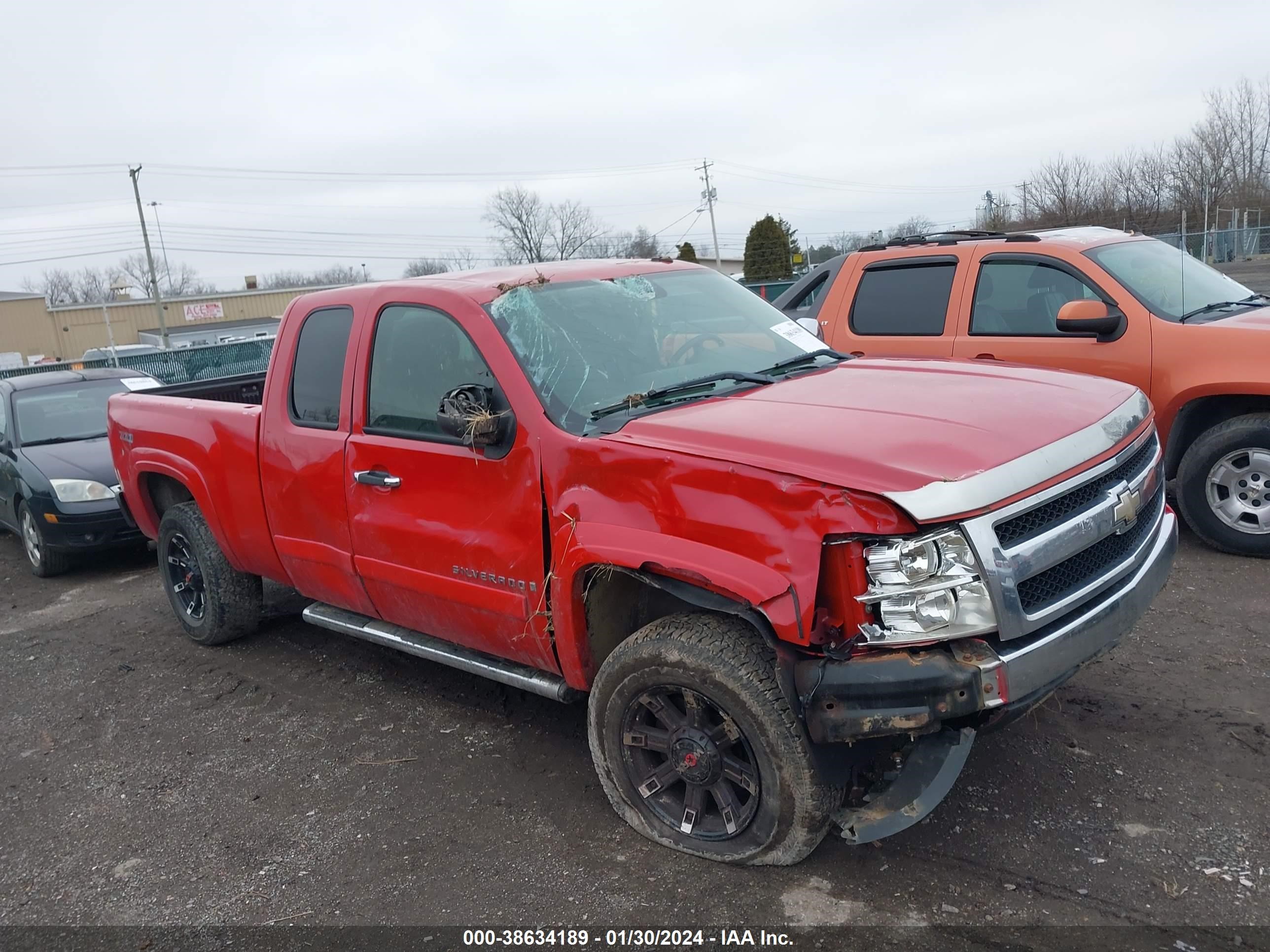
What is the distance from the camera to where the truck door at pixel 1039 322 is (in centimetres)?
589

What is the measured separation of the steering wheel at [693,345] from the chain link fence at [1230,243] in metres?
16.2

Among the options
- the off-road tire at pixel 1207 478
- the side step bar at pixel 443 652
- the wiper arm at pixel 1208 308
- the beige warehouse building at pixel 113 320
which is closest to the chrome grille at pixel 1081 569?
the side step bar at pixel 443 652

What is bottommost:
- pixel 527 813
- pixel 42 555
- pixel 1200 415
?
pixel 527 813

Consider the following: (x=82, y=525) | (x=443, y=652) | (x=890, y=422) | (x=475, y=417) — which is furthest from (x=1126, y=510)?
(x=82, y=525)

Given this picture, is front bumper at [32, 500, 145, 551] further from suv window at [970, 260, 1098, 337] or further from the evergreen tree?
the evergreen tree

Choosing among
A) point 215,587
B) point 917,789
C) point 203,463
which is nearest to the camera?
point 917,789

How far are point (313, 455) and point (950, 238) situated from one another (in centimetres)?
473

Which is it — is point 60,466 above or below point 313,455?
below

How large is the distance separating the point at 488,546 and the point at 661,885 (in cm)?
134

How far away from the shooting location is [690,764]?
10.3 ft

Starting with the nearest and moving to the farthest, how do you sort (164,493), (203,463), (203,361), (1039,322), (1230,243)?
1. (203,463)
2. (164,493)
3. (1039,322)
4. (203,361)
5. (1230,243)

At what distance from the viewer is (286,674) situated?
534cm

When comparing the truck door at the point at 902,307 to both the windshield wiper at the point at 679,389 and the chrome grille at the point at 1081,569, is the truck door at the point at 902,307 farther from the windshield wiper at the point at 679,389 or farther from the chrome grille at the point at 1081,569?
the chrome grille at the point at 1081,569

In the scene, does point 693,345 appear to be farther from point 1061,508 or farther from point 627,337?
point 1061,508
